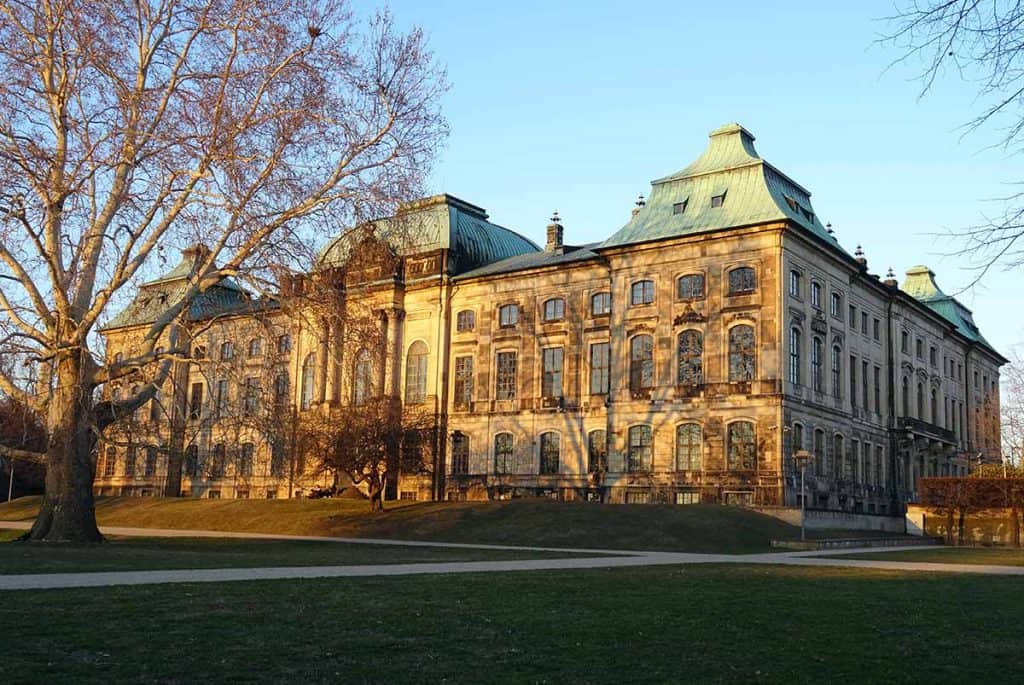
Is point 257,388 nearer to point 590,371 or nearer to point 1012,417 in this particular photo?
point 590,371

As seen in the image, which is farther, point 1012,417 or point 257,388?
point 1012,417

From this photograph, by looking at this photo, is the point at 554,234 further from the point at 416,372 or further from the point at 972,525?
the point at 972,525

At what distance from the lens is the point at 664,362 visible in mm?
54469

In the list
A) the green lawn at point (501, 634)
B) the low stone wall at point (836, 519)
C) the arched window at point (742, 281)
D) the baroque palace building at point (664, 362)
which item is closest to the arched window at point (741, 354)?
the baroque palace building at point (664, 362)

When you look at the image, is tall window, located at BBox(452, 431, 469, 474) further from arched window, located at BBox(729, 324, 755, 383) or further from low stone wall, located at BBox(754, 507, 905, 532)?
low stone wall, located at BBox(754, 507, 905, 532)

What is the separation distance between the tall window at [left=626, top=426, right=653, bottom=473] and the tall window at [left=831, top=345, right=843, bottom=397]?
34.7 feet

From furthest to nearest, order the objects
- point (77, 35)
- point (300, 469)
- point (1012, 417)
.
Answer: point (1012, 417) < point (300, 469) < point (77, 35)

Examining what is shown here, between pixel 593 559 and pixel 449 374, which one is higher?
pixel 449 374

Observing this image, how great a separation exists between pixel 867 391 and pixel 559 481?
62.0 ft

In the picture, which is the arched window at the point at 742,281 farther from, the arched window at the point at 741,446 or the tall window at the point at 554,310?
the tall window at the point at 554,310

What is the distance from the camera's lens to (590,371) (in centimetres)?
5822

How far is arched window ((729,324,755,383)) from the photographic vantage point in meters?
51.7

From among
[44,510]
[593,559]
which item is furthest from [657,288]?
[44,510]

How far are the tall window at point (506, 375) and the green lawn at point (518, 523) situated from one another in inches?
441
